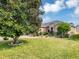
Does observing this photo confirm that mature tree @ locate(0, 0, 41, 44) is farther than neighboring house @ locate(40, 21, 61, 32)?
No

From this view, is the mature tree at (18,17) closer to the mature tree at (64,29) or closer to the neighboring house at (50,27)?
the mature tree at (64,29)

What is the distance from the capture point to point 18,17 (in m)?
25.3

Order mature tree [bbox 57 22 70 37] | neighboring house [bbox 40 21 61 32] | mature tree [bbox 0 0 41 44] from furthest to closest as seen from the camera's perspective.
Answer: neighboring house [bbox 40 21 61 32] → mature tree [bbox 57 22 70 37] → mature tree [bbox 0 0 41 44]

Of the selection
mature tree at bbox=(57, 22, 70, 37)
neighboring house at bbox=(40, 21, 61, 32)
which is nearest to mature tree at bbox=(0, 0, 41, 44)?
mature tree at bbox=(57, 22, 70, 37)

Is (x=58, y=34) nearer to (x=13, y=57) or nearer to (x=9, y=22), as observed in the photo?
(x=9, y=22)

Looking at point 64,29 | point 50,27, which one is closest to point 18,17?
point 64,29

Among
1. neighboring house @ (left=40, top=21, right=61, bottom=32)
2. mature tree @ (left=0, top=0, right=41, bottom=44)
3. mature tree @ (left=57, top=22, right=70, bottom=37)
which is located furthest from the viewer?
neighboring house @ (left=40, top=21, right=61, bottom=32)

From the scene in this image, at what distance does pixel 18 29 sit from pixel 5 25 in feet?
5.37

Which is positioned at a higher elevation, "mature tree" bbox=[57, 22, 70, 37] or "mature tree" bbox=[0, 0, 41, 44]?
"mature tree" bbox=[0, 0, 41, 44]

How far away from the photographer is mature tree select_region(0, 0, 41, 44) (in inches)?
952

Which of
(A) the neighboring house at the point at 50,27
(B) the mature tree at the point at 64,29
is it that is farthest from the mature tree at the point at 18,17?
(A) the neighboring house at the point at 50,27

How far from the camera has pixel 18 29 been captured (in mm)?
24484

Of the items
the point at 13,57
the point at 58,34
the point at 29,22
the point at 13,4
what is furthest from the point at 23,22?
the point at 58,34

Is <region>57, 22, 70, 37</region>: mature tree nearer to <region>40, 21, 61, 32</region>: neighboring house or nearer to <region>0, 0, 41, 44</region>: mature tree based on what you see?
<region>40, 21, 61, 32</region>: neighboring house
